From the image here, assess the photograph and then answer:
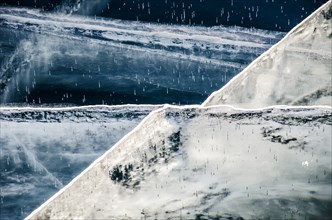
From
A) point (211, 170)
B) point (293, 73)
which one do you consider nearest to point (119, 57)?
point (211, 170)

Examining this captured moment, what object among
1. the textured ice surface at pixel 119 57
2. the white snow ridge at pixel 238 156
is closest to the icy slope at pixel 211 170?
the white snow ridge at pixel 238 156

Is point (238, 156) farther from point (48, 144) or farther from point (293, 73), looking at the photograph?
point (48, 144)

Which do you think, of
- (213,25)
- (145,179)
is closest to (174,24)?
(213,25)

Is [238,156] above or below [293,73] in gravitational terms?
below

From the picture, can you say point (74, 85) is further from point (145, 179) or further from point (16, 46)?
point (145, 179)

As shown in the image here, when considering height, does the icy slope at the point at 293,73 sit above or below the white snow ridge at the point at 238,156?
above

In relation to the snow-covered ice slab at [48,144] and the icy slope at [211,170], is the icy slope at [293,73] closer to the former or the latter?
the icy slope at [211,170]

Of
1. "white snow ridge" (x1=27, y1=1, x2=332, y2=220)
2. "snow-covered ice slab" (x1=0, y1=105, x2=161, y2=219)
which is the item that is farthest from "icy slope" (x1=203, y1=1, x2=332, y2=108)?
"snow-covered ice slab" (x1=0, y1=105, x2=161, y2=219)

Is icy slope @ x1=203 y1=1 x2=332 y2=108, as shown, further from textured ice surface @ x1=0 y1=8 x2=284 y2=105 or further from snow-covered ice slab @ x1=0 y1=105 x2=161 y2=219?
snow-covered ice slab @ x1=0 y1=105 x2=161 y2=219
